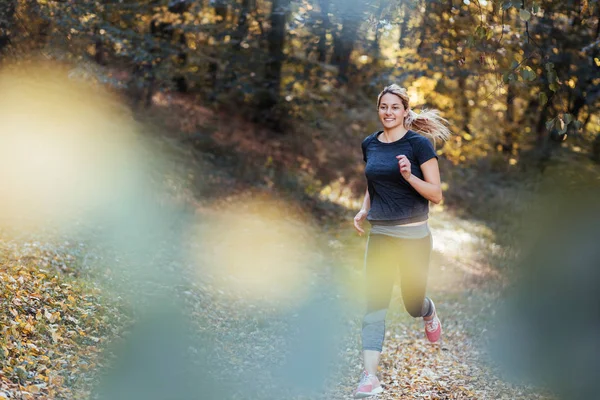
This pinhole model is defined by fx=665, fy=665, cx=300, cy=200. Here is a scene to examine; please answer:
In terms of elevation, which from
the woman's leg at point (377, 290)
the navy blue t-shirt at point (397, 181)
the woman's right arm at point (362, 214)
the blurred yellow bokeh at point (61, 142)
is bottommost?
the blurred yellow bokeh at point (61, 142)

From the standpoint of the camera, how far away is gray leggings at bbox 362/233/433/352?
5.59 m

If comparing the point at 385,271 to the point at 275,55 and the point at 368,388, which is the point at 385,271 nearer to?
the point at 368,388

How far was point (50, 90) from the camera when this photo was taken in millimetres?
12883

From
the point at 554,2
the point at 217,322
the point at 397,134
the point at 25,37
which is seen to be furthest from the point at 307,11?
the point at 397,134

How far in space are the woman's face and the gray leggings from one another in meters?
0.96

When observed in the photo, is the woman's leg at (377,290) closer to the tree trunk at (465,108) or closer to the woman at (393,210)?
the woman at (393,210)

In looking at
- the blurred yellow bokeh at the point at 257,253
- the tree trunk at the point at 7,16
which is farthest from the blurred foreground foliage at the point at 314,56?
the blurred yellow bokeh at the point at 257,253

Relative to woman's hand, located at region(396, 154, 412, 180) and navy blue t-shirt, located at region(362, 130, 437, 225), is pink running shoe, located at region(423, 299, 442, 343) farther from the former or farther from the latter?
woman's hand, located at region(396, 154, 412, 180)

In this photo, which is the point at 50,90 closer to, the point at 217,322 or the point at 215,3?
the point at 215,3

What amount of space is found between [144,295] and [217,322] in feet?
3.14

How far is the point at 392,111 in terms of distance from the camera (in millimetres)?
5523

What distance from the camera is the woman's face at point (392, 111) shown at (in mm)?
5527

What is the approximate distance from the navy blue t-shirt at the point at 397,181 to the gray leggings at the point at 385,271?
20 centimetres

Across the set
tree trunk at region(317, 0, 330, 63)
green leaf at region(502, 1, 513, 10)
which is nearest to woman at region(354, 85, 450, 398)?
green leaf at region(502, 1, 513, 10)
